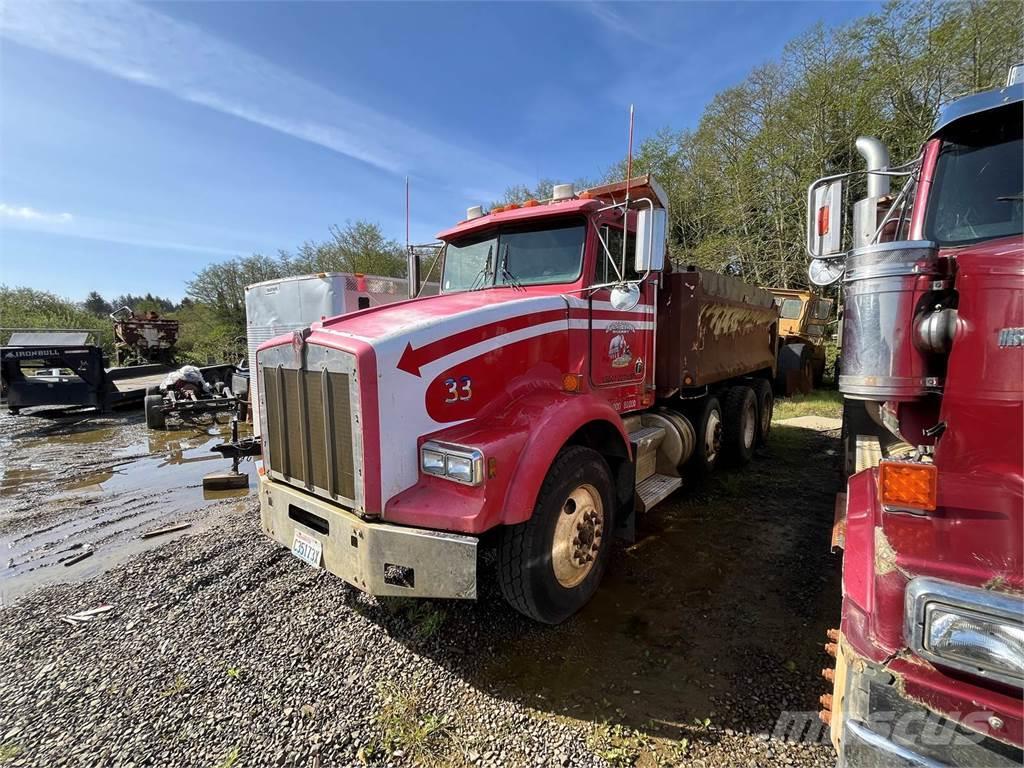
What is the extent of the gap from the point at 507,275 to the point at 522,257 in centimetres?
19

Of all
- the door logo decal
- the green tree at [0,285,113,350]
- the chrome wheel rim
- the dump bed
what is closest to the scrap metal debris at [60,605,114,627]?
the chrome wheel rim

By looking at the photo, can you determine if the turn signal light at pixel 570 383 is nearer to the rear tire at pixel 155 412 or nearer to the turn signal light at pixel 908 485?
the turn signal light at pixel 908 485

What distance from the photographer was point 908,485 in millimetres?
1577

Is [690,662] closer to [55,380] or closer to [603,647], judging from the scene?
[603,647]

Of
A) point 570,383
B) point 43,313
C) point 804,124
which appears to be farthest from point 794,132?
point 43,313

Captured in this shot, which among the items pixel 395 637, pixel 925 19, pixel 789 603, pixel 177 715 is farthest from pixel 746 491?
pixel 925 19

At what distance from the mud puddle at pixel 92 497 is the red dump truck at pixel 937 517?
516cm

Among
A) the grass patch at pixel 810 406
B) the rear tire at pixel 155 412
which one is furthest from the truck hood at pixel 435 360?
the rear tire at pixel 155 412

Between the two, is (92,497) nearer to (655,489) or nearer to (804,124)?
(655,489)

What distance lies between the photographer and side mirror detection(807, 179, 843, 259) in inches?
100

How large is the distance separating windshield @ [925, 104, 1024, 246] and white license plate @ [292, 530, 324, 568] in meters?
3.67

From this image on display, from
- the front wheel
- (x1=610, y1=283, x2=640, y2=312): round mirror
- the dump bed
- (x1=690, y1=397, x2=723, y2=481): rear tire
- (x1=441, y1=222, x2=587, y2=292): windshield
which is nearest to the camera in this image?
the front wheel

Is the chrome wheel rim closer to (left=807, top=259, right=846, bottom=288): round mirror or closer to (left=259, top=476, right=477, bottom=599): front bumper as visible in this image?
(left=259, top=476, right=477, bottom=599): front bumper

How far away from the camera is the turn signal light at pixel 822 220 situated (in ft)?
8.50
